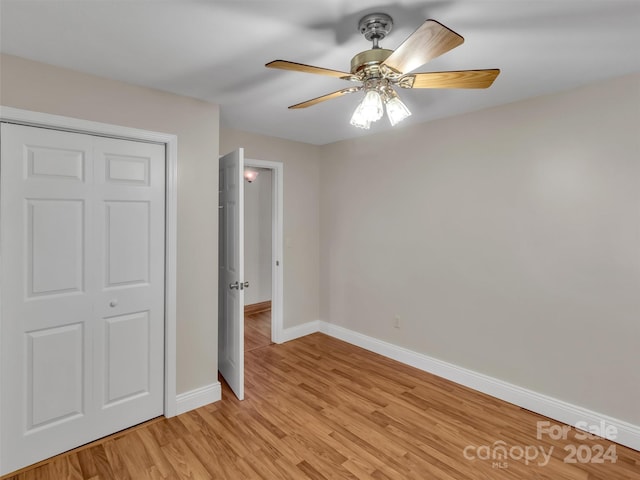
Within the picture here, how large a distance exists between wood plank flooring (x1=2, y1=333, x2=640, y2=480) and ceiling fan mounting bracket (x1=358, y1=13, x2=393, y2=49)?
238cm

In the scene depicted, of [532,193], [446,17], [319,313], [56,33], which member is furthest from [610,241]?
[56,33]

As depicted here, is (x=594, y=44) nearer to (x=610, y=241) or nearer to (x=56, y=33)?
(x=610, y=241)

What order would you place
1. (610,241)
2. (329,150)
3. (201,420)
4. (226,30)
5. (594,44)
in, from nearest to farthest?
(226,30), (594,44), (610,241), (201,420), (329,150)

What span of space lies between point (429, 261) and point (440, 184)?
75 cm

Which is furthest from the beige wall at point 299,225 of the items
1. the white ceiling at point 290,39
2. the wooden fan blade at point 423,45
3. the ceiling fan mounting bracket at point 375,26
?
the wooden fan blade at point 423,45

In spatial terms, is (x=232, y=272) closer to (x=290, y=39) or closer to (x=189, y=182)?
(x=189, y=182)

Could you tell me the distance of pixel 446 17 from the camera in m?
1.50

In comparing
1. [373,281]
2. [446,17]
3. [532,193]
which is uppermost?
[446,17]

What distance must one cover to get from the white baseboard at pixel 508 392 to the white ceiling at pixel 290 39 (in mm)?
2317

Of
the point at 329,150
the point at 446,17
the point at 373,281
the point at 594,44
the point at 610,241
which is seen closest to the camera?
the point at 446,17

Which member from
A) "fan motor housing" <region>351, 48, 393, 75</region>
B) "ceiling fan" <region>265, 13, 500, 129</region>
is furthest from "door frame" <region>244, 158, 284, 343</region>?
"fan motor housing" <region>351, 48, 393, 75</region>

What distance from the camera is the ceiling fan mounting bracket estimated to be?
148cm

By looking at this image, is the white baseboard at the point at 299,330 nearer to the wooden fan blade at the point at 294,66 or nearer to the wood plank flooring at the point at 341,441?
the wood plank flooring at the point at 341,441

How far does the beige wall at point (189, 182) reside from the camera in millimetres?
2172
